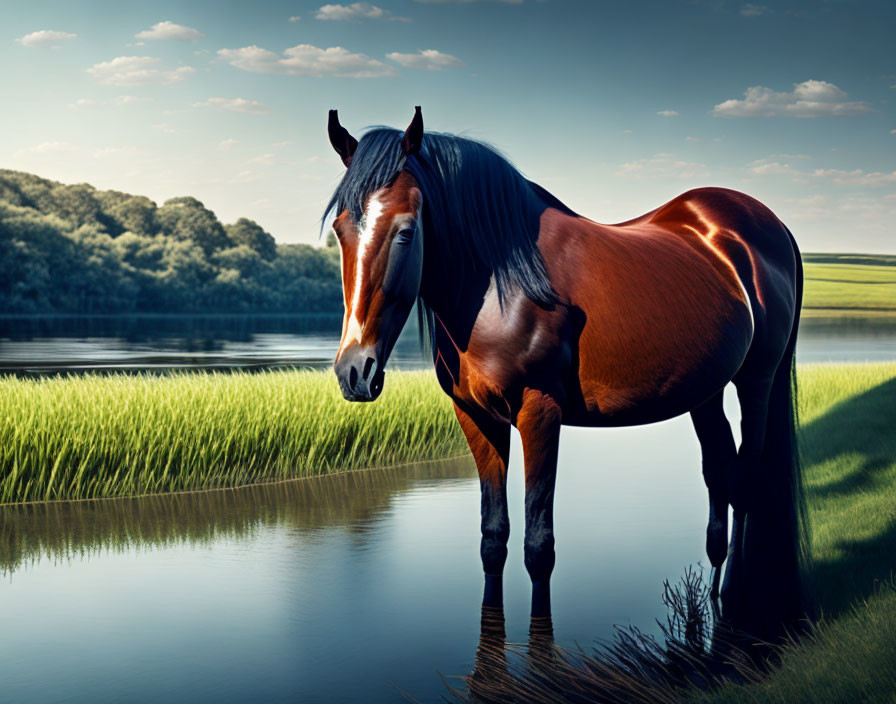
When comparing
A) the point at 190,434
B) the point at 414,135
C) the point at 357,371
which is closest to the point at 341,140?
the point at 414,135

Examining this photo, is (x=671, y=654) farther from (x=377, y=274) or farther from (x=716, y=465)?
(x=377, y=274)

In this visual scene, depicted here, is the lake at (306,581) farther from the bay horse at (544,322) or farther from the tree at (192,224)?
the tree at (192,224)

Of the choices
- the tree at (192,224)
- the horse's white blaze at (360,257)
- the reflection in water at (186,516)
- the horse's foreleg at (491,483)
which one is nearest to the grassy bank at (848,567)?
the horse's foreleg at (491,483)

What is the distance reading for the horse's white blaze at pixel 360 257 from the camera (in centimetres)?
293

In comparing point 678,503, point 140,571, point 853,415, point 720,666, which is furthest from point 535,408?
point 853,415

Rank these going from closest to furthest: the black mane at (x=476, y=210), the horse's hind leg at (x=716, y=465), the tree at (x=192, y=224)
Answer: the black mane at (x=476, y=210) → the horse's hind leg at (x=716, y=465) → the tree at (x=192, y=224)

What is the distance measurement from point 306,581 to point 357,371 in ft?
7.86

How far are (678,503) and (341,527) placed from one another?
2755 millimetres

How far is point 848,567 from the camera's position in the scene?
479 centimetres

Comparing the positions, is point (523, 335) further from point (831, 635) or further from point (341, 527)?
point (341, 527)

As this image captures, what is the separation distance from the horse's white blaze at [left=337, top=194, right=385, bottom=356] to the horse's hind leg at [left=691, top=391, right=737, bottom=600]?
8.18 feet

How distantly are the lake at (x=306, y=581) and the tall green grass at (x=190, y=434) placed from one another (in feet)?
1.27

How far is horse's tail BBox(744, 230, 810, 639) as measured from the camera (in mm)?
4215

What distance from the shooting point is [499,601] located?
382 centimetres
